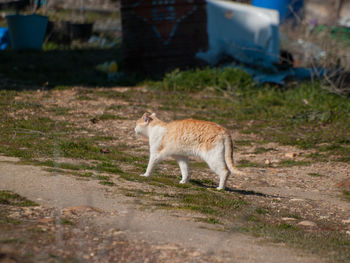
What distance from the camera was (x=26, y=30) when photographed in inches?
640

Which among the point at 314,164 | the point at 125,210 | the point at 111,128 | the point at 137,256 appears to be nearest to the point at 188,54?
the point at 111,128

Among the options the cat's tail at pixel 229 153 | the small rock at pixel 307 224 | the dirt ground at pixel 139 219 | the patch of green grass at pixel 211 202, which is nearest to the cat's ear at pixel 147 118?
the dirt ground at pixel 139 219

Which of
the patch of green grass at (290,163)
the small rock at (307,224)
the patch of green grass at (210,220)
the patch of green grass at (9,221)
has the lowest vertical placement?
the patch of green grass at (290,163)

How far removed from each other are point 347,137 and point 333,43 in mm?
5934

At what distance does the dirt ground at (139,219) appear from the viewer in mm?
3770

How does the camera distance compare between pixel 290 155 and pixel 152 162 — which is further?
pixel 290 155

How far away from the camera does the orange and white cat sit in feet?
20.2

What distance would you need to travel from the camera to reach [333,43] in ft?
49.9

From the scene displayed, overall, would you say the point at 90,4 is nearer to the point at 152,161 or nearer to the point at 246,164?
the point at 246,164

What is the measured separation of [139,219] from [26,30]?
1310 cm

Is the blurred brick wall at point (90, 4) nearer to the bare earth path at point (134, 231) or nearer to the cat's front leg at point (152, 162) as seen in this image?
the cat's front leg at point (152, 162)

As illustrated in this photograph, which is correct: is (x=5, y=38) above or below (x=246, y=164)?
above

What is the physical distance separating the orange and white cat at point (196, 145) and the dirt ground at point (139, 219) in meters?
0.53

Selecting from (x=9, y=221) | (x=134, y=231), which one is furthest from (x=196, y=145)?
(x=9, y=221)
